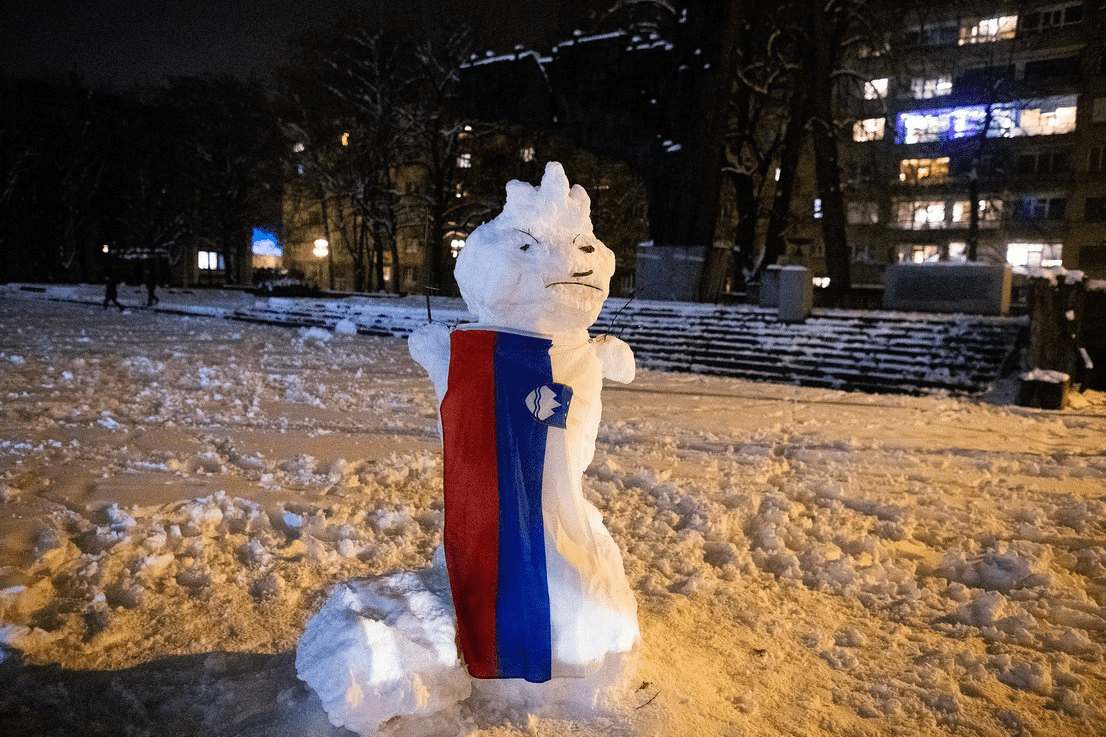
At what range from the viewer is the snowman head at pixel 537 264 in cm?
275

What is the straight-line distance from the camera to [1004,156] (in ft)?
128

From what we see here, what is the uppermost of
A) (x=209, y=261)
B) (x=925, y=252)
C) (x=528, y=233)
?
(x=925, y=252)

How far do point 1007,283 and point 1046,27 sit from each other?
33.5 meters

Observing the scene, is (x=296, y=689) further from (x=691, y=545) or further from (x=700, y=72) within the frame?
(x=700, y=72)

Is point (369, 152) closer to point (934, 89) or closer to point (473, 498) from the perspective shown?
point (473, 498)

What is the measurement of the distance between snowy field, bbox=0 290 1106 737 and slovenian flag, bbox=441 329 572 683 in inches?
14.9

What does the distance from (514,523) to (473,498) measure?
187 mm

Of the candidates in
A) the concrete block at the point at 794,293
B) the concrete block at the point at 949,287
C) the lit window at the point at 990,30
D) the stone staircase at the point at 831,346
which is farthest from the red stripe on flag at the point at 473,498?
the lit window at the point at 990,30

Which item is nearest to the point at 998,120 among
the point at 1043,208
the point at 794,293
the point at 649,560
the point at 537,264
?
the point at 1043,208

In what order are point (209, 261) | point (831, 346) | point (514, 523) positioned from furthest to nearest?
point (209, 261), point (831, 346), point (514, 523)

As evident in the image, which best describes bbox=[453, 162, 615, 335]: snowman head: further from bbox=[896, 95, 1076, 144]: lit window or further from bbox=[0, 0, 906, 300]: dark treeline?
bbox=[896, 95, 1076, 144]: lit window

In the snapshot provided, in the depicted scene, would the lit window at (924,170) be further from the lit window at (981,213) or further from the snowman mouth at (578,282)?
the snowman mouth at (578,282)

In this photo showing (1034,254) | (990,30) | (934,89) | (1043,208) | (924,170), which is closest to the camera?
(1043,208)

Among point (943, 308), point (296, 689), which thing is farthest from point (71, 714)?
point (943, 308)
